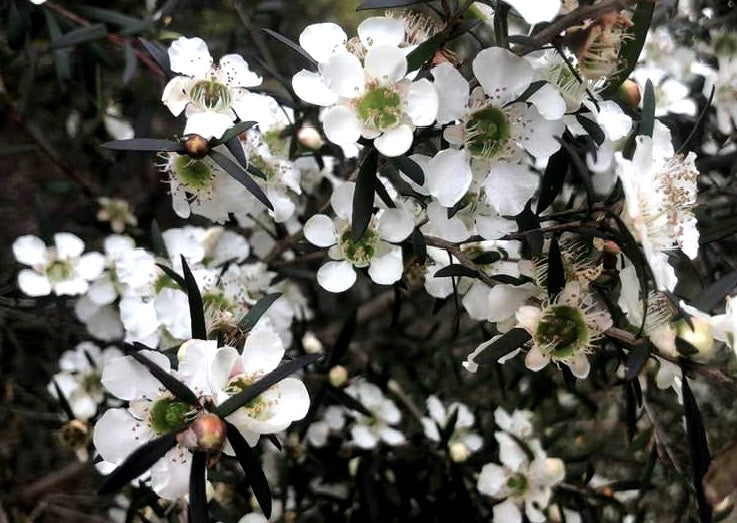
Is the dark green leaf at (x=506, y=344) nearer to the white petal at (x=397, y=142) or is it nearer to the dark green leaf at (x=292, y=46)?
the white petal at (x=397, y=142)

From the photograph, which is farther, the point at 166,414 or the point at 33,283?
the point at 33,283

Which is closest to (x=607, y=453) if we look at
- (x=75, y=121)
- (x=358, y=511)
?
(x=358, y=511)

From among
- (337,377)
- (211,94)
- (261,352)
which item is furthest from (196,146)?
(337,377)

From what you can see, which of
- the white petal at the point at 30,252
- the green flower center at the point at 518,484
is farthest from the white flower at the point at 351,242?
the white petal at the point at 30,252

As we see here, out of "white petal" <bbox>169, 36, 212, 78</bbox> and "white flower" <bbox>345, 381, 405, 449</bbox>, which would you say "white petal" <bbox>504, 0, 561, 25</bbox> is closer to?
"white petal" <bbox>169, 36, 212, 78</bbox>

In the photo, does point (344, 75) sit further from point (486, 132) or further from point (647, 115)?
point (647, 115)
